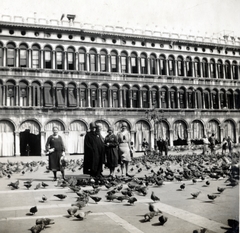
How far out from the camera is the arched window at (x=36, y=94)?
2919cm

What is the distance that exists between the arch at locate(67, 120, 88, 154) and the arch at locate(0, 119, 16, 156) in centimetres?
514

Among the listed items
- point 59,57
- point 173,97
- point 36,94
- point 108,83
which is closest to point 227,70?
point 173,97

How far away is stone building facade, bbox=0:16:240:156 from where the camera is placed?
94.9 ft

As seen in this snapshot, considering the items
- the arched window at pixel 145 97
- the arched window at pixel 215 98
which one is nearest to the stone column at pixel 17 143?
the arched window at pixel 145 97

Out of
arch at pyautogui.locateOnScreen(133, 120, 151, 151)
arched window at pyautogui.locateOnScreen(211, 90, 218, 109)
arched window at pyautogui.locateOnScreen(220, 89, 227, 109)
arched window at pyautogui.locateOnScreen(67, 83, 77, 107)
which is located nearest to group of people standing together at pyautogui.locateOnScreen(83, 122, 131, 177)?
arched window at pyautogui.locateOnScreen(67, 83, 77, 107)

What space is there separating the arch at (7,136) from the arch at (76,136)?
16.9 feet

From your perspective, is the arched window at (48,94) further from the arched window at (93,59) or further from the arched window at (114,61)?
the arched window at (114,61)

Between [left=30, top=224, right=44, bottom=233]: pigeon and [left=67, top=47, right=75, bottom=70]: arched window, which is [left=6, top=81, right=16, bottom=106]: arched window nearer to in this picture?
[left=67, top=47, right=75, bottom=70]: arched window

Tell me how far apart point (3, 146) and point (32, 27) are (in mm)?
11100

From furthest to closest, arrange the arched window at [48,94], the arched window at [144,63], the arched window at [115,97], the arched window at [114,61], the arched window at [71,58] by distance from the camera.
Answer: the arched window at [144,63], the arched window at [115,97], the arched window at [114,61], the arched window at [71,58], the arched window at [48,94]

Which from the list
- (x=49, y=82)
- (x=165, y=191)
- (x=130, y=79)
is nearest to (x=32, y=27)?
(x=49, y=82)

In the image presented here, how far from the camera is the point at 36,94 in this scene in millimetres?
29406

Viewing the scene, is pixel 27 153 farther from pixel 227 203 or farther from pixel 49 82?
pixel 227 203

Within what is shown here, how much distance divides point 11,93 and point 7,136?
393 cm
